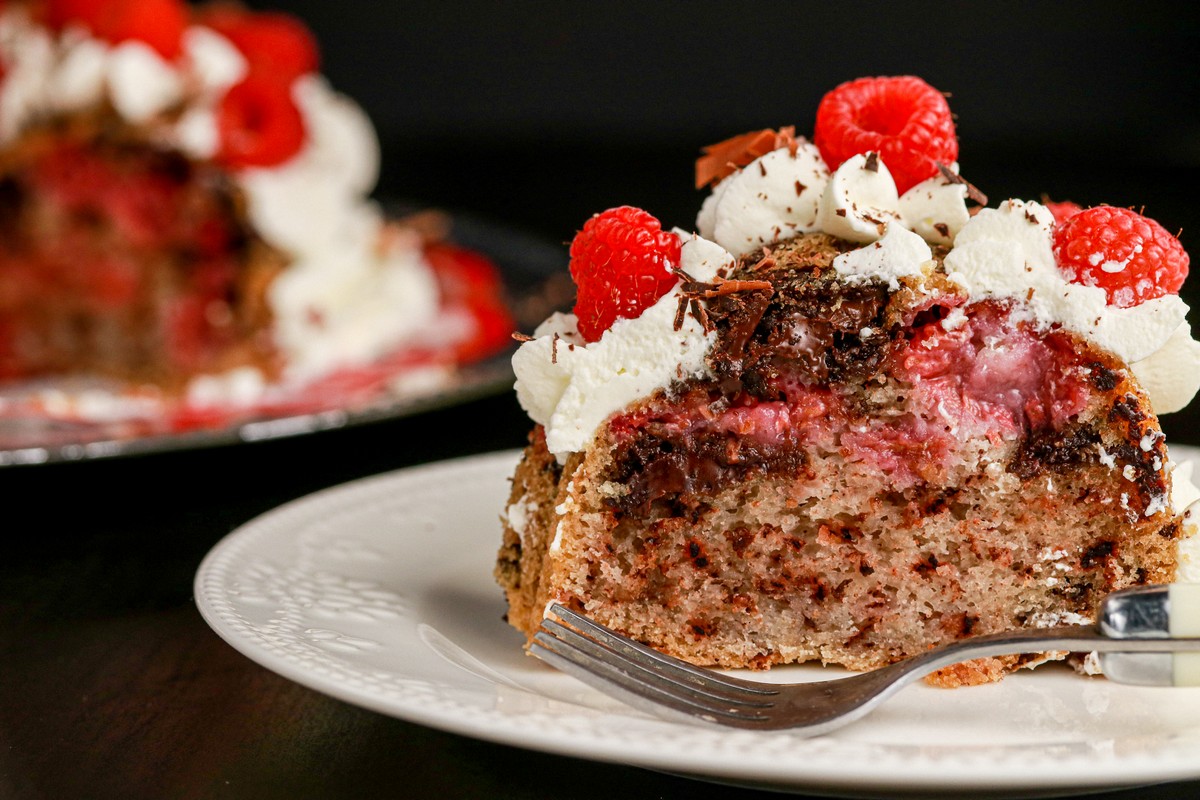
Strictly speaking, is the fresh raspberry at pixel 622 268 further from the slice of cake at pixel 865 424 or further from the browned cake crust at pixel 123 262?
the browned cake crust at pixel 123 262

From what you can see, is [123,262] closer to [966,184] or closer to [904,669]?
[966,184]

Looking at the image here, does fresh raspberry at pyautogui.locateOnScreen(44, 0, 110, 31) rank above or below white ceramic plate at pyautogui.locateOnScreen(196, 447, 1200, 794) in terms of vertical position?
above

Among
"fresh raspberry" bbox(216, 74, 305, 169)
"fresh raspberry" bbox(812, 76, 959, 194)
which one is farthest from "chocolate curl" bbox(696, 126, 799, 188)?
"fresh raspberry" bbox(216, 74, 305, 169)

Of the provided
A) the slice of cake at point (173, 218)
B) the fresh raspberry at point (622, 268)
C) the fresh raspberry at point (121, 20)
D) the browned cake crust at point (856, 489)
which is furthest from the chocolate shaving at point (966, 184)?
the fresh raspberry at point (121, 20)

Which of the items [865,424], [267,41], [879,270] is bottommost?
[865,424]

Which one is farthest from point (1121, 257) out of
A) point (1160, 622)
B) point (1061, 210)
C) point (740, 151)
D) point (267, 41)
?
point (267, 41)

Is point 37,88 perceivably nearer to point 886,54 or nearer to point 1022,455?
point 1022,455

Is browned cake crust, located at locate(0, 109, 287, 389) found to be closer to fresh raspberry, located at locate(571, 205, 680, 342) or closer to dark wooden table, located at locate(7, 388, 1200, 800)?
dark wooden table, located at locate(7, 388, 1200, 800)
